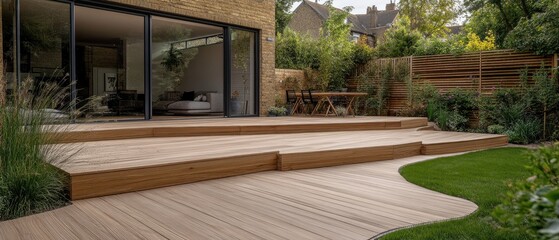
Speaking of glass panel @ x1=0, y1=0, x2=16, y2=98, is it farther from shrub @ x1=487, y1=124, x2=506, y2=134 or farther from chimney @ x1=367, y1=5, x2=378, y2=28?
chimney @ x1=367, y1=5, x2=378, y2=28

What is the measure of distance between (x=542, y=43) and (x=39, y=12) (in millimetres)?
9770

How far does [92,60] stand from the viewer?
955 centimetres

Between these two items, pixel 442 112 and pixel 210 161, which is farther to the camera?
pixel 442 112

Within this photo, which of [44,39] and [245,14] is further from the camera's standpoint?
[245,14]

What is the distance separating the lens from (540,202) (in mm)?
915

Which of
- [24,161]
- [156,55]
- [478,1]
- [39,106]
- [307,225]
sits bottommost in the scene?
[307,225]

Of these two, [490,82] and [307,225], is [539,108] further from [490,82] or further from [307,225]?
[307,225]

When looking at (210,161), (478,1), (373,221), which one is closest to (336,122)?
(210,161)

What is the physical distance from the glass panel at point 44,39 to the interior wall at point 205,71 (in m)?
3.53

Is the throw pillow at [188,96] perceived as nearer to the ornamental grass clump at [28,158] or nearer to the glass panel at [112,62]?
the glass panel at [112,62]

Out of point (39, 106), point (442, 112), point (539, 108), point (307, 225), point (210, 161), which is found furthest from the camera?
point (442, 112)

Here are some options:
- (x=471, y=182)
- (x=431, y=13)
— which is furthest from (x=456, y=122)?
(x=431, y=13)

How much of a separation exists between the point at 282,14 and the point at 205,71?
1150 cm

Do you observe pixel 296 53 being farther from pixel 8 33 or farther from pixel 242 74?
pixel 8 33
